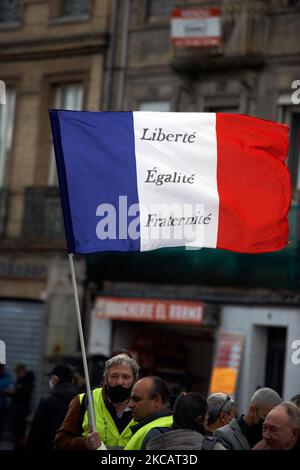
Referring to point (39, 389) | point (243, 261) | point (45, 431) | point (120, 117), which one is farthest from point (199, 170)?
point (39, 389)

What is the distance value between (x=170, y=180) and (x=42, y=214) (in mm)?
18204

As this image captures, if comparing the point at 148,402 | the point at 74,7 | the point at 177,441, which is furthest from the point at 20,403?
the point at 177,441

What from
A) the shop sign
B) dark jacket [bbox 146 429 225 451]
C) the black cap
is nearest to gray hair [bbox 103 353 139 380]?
dark jacket [bbox 146 429 225 451]

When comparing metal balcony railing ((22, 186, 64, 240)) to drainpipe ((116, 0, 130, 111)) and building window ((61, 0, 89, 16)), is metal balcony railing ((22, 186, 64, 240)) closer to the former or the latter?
drainpipe ((116, 0, 130, 111))

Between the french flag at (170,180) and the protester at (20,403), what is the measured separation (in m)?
14.1

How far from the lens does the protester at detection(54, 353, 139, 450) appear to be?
952 centimetres

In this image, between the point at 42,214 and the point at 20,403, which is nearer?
the point at 20,403

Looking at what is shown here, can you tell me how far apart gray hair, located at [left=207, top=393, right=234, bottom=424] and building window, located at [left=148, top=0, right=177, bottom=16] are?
17766 mm

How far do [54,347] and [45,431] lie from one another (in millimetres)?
16180

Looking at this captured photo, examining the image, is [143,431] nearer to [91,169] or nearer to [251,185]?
[91,169]

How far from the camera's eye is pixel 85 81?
28.2m

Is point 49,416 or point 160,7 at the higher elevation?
point 160,7

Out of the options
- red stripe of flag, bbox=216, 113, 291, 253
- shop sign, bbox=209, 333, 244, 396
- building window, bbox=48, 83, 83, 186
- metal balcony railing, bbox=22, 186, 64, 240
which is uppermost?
building window, bbox=48, 83, 83, 186

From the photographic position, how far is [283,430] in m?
7.95
